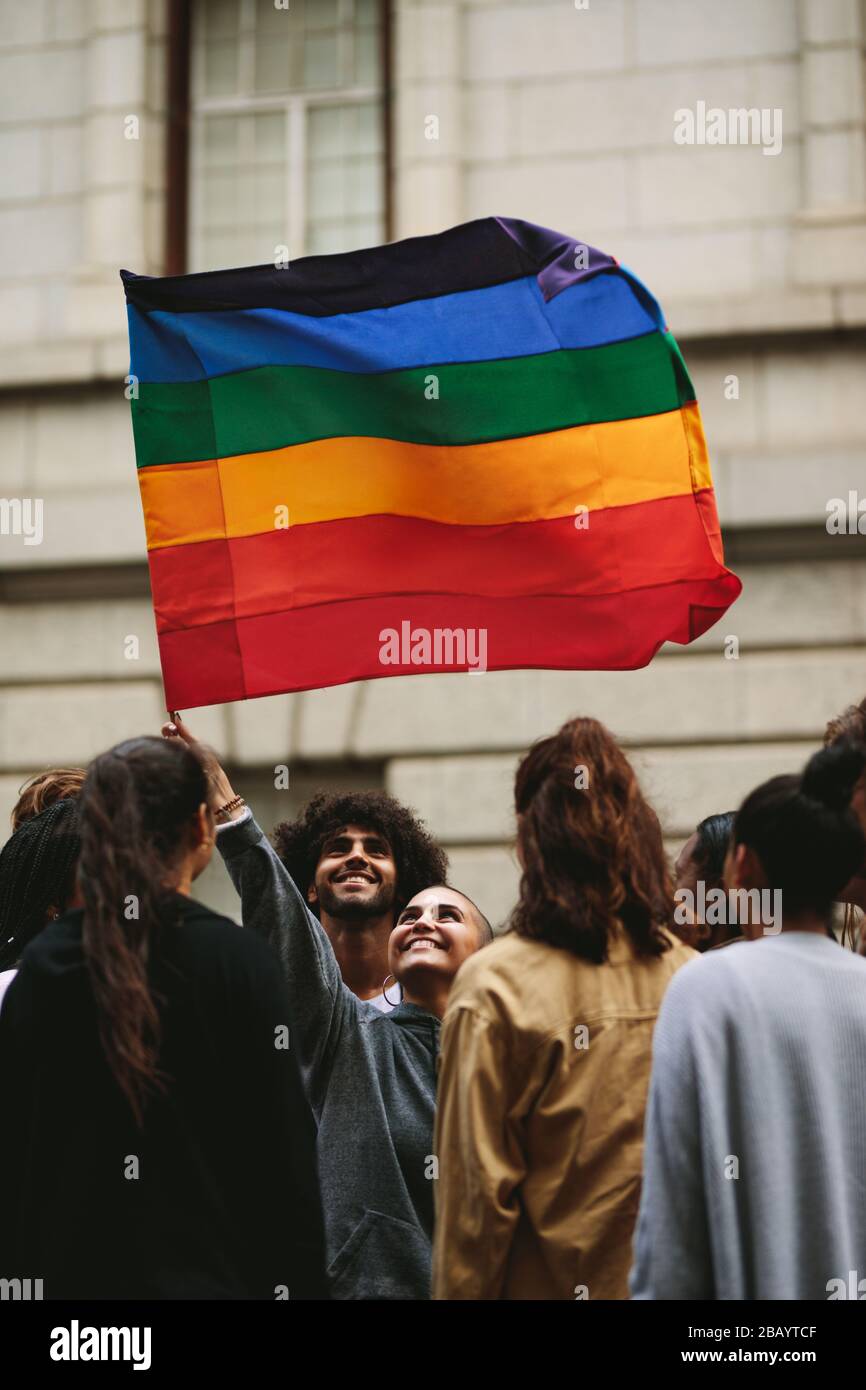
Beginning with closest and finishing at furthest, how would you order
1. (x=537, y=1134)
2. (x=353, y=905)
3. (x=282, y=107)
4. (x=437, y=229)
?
(x=537, y=1134), (x=353, y=905), (x=437, y=229), (x=282, y=107)

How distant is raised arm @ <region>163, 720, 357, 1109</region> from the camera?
4176mm

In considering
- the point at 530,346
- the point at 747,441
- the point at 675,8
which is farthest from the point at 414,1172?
the point at 675,8

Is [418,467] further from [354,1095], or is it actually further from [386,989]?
[354,1095]

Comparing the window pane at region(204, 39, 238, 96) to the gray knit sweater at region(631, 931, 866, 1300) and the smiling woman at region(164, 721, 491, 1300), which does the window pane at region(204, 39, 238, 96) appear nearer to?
the smiling woman at region(164, 721, 491, 1300)

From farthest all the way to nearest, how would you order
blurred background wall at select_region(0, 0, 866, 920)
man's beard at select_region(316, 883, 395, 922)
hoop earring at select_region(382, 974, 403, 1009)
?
blurred background wall at select_region(0, 0, 866, 920) → man's beard at select_region(316, 883, 395, 922) → hoop earring at select_region(382, 974, 403, 1009)

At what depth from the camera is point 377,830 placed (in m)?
5.42

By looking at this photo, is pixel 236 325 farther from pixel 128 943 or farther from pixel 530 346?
pixel 128 943

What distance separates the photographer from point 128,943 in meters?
3.28

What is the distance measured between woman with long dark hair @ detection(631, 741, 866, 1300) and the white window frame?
26.2 feet

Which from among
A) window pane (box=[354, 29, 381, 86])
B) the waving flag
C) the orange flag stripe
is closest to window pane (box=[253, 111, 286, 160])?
A: window pane (box=[354, 29, 381, 86])

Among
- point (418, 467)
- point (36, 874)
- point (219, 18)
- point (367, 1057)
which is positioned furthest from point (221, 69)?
point (367, 1057)

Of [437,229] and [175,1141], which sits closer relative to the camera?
[175,1141]

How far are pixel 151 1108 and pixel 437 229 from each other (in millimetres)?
7404
